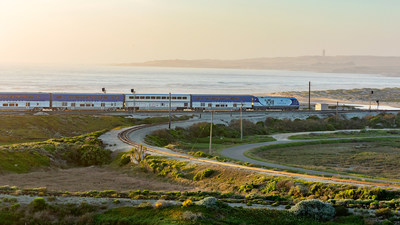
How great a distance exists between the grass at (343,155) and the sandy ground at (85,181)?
532 inches

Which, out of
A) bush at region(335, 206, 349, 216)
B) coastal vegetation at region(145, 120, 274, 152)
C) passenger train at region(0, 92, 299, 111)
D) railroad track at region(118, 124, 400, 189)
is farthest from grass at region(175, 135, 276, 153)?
bush at region(335, 206, 349, 216)

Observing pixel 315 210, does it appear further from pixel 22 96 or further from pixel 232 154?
pixel 22 96

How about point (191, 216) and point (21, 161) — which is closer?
point (191, 216)

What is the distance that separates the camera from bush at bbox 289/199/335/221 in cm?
2097

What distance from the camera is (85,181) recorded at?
32688 millimetres

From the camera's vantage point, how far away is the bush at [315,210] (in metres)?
21.0

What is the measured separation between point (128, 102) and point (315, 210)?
63.2 metres

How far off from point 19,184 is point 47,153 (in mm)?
9854

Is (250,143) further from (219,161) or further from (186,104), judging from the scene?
(186,104)

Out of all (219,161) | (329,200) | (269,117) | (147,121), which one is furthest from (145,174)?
(269,117)

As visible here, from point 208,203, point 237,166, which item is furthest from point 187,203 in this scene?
point 237,166

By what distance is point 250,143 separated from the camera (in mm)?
57938

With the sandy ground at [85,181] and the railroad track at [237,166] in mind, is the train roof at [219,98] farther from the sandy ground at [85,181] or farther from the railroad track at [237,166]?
the sandy ground at [85,181]

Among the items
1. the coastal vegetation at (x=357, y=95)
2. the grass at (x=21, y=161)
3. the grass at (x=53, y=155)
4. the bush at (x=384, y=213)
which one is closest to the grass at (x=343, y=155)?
the grass at (x=53, y=155)
